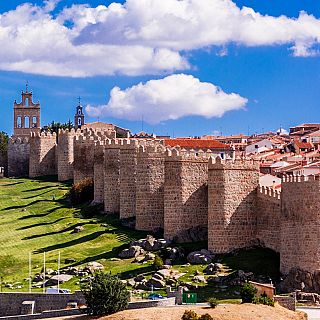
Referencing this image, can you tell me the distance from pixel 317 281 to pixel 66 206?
29.3 metres

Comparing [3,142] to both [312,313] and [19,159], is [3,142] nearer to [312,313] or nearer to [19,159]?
[19,159]

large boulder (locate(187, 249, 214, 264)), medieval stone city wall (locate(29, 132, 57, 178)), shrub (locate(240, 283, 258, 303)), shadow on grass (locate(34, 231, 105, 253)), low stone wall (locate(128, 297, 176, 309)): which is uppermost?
medieval stone city wall (locate(29, 132, 57, 178))

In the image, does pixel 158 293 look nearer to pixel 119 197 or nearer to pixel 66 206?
pixel 119 197

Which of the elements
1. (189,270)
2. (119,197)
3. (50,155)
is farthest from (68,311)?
(50,155)

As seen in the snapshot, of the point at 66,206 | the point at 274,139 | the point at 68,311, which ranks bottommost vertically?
the point at 68,311

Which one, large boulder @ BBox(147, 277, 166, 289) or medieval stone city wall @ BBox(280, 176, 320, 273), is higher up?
medieval stone city wall @ BBox(280, 176, 320, 273)

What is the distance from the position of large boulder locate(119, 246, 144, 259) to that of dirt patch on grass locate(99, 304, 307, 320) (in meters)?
10.9

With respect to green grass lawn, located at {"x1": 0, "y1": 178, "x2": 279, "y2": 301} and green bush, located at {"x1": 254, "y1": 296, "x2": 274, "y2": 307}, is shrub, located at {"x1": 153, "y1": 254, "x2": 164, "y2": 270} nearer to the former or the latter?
green grass lawn, located at {"x1": 0, "y1": 178, "x2": 279, "y2": 301}

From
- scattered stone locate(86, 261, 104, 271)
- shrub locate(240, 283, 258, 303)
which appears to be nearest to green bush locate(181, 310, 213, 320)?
shrub locate(240, 283, 258, 303)

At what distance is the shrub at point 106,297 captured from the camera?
43.5 m

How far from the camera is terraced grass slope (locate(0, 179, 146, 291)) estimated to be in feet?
181

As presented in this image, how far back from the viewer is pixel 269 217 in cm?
5212

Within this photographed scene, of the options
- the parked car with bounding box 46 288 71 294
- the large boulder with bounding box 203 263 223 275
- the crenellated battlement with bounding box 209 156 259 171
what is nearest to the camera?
the parked car with bounding box 46 288 71 294

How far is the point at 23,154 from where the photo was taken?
96562 millimetres
